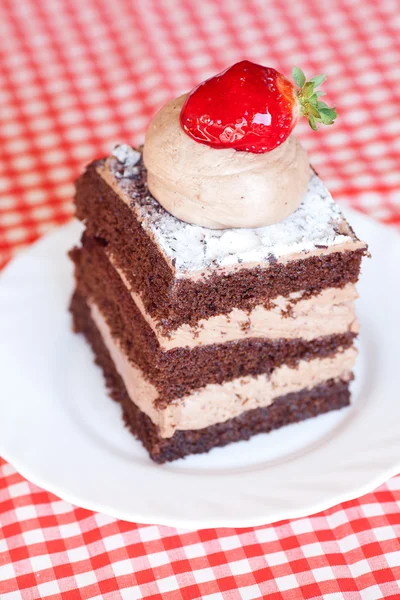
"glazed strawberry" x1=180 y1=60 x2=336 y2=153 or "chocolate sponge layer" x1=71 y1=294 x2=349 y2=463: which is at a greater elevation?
"glazed strawberry" x1=180 y1=60 x2=336 y2=153

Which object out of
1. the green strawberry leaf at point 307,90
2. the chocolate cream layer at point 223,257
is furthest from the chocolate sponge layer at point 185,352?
the green strawberry leaf at point 307,90

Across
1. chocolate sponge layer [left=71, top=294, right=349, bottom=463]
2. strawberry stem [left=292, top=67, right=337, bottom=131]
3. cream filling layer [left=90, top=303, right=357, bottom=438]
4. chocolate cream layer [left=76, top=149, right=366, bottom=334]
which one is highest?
strawberry stem [left=292, top=67, right=337, bottom=131]

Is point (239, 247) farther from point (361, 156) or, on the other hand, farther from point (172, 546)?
point (361, 156)

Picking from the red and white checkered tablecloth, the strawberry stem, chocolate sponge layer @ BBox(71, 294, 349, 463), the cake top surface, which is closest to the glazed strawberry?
the strawberry stem

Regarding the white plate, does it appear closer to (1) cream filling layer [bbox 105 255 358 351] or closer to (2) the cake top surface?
(1) cream filling layer [bbox 105 255 358 351]

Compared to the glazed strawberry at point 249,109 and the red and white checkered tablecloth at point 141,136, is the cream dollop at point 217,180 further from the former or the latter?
the red and white checkered tablecloth at point 141,136

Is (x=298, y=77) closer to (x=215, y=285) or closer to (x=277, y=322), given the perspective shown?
(x=215, y=285)

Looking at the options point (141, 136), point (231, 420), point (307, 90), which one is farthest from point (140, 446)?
point (141, 136)

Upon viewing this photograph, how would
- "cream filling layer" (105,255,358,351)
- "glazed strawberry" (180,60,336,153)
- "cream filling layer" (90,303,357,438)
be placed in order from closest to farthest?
"glazed strawberry" (180,60,336,153) → "cream filling layer" (105,255,358,351) → "cream filling layer" (90,303,357,438)
